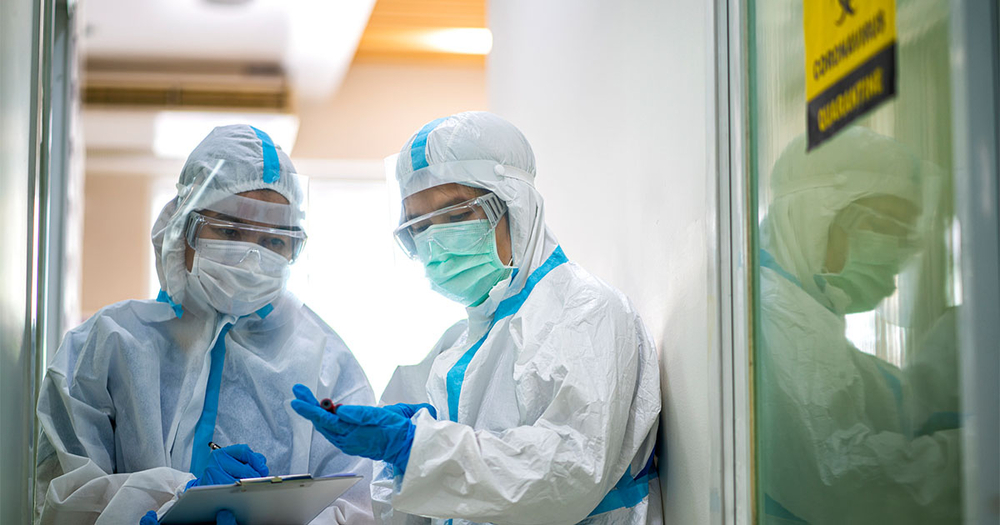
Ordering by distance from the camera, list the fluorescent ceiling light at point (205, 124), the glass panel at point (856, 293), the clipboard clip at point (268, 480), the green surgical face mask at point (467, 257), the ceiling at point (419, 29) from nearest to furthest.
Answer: the glass panel at point (856, 293) → the clipboard clip at point (268, 480) → the green surgical face mask at point (467, 257) → the ceiling at point (419, 29) → the fluorescent ceiling light at point (205, 124)

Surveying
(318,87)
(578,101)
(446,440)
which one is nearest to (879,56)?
(446,440)

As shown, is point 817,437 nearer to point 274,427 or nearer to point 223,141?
point 274,427

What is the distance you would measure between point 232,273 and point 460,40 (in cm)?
394

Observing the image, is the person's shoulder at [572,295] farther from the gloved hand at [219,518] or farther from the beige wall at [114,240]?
the beige wall at [114,240]

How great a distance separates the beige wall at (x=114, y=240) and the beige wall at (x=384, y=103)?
1501 millimetres

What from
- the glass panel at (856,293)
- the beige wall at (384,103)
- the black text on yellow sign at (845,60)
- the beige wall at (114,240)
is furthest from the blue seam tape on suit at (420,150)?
the beige wall at (114,240)

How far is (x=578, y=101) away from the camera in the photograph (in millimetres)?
2537

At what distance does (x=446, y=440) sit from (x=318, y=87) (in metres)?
4.75

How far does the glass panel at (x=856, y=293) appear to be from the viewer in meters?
0.87

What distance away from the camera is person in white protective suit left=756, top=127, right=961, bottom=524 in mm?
911

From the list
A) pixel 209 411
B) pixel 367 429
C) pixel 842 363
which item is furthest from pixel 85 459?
pixel 842 363

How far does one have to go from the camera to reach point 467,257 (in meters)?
1.67

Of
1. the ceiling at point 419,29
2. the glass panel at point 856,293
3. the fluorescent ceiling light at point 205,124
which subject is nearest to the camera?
the glass panel at point 856,293

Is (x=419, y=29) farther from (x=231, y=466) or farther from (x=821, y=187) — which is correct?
(x=821, y=187)
